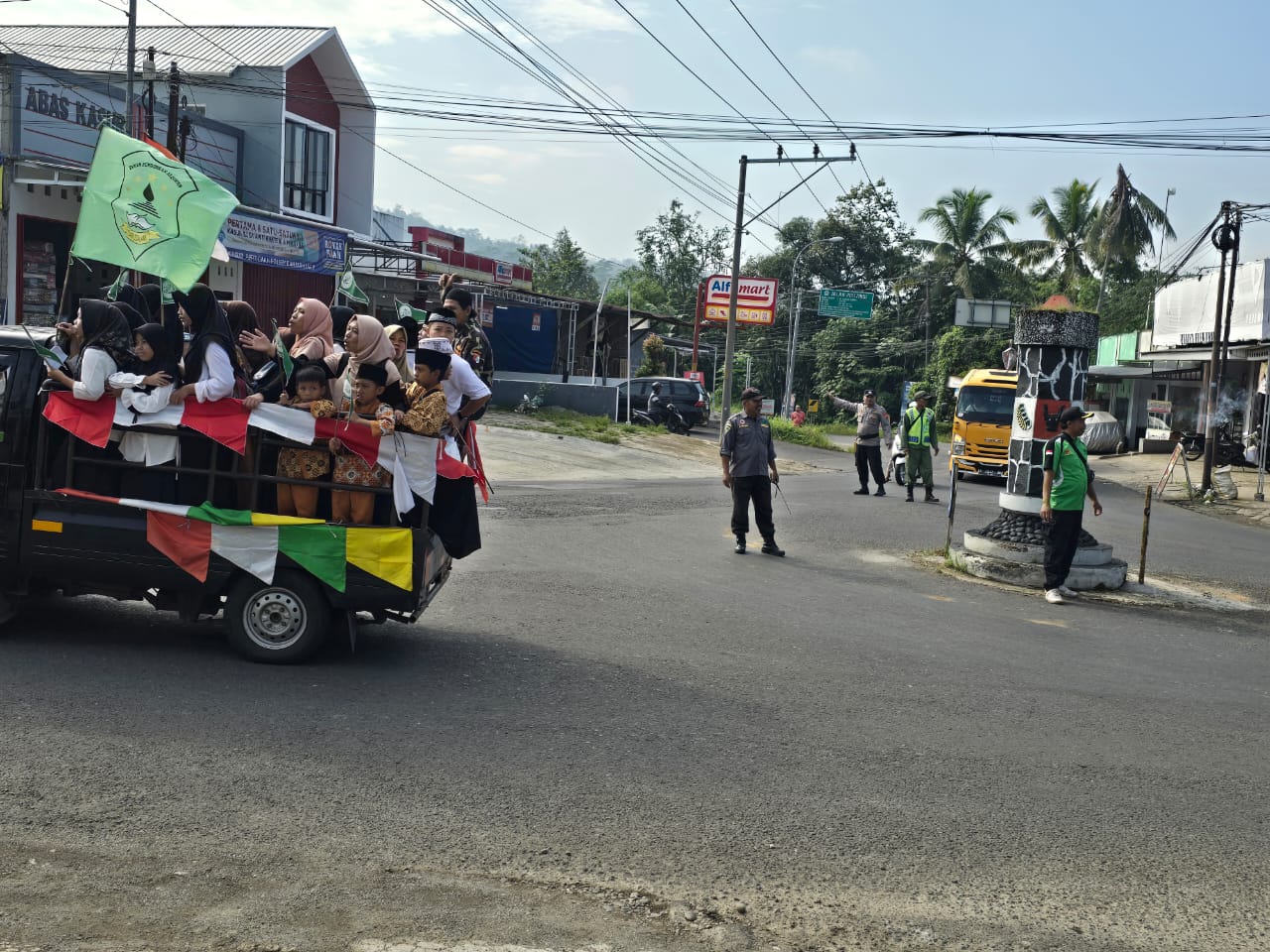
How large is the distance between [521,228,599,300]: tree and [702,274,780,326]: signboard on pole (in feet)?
137

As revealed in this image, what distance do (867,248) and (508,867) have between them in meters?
62.7

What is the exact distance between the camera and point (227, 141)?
27.4 metres

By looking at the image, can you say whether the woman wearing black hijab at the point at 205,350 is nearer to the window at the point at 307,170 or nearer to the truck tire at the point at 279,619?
the truck tire at the point at 279,619

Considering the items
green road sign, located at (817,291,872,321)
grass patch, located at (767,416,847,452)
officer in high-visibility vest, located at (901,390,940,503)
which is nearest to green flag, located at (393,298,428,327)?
officer in high-visibility vest, located at (901,390,940,503)

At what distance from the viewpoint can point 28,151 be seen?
67.4 ft

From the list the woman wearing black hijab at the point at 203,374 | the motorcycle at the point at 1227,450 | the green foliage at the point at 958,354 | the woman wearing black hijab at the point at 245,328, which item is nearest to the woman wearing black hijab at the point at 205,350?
the woman wearing black hijab at the point at 203,374

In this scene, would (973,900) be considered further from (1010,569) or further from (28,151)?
(28,151)

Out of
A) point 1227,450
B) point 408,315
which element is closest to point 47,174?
point 408,315

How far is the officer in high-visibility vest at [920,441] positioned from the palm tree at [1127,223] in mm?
32869

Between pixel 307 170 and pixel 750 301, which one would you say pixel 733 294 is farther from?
pixel 750 301

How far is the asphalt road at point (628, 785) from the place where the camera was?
3861 millimetres

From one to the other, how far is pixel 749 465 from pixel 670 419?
2350cm

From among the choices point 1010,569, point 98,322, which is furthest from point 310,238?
point 98,322

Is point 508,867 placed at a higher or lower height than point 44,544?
lower
